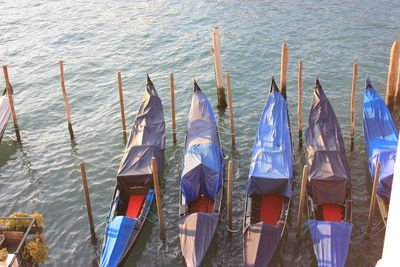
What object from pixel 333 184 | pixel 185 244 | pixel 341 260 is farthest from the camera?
pixel 333 184

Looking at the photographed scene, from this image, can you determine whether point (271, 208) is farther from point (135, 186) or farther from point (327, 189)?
point (135, 186)

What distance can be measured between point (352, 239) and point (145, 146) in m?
7.15

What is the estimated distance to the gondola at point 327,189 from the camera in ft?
37.4

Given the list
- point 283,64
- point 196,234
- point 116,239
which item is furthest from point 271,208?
point 283,64

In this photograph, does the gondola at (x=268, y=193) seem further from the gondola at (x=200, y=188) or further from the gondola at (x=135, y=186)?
the gondola at (x=135, y=186)

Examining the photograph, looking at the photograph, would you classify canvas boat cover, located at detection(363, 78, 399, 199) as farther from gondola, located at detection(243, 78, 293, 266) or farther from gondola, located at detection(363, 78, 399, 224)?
gondola, located at detection(243, 78, 293, 266)

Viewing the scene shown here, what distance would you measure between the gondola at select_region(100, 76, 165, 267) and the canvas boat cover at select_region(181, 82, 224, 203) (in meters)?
1.15

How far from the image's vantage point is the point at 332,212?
42.4 feet

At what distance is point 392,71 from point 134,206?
10932mm

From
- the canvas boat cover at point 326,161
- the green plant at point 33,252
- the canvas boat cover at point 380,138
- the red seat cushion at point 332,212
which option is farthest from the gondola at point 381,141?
the green plant at point 33,252

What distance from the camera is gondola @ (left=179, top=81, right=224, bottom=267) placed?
1177 cm

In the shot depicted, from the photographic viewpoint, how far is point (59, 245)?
1296cm

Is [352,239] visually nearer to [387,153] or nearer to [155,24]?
[387,153]

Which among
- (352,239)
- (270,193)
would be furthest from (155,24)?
(352,239)
